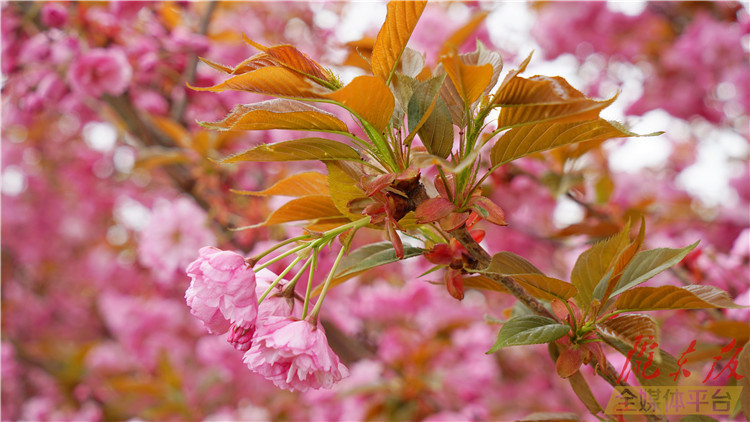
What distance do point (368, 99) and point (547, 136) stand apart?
0.17 metres

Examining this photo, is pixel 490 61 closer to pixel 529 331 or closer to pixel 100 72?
pixel 529 331

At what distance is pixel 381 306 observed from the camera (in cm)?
180

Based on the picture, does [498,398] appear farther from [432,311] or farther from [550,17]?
[550,17]

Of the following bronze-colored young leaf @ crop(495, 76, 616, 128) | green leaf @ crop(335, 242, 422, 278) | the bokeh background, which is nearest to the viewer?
bronze-colored young leaf @ crop(495, 76, 616, 128)

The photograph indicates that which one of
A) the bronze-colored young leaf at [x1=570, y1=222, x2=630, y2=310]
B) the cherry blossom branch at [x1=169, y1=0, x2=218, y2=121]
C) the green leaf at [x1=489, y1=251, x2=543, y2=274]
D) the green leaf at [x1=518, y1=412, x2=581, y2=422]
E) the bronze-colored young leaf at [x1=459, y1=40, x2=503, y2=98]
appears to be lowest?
the cherry blossom branch at [x1=169, y1=0, x2=218, y2=121]

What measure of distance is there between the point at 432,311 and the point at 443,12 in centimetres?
133

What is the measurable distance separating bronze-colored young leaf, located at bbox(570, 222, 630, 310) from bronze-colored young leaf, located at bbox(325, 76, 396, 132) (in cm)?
25

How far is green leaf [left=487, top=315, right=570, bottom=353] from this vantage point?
17.0 inches

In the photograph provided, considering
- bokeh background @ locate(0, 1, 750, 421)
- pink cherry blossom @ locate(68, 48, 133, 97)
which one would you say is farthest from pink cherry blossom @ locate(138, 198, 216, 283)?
pink cherry blossom @ locate(68, 48, 133, 97)

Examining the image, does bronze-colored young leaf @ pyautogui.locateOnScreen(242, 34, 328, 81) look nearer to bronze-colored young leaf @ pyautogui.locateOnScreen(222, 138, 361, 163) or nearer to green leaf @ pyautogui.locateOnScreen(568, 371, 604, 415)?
bronze-colored young leaf @ pyautogui.locateOnScreen(222, 138, 361, 163)

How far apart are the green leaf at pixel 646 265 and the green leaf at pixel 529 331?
67mm

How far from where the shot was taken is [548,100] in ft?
1.29

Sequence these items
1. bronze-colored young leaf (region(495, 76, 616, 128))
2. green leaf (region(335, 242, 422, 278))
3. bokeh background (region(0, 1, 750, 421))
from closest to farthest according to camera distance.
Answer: bronze-colored young leaf (region(495, 76, 616, 128)) < green leaf (region(335, 242, 422, 278)) < bokeh background (region(0, 1, 750, 421))

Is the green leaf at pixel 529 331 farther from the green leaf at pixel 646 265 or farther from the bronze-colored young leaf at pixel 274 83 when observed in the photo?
the bronze-colored young leaf at pixel 274 83
